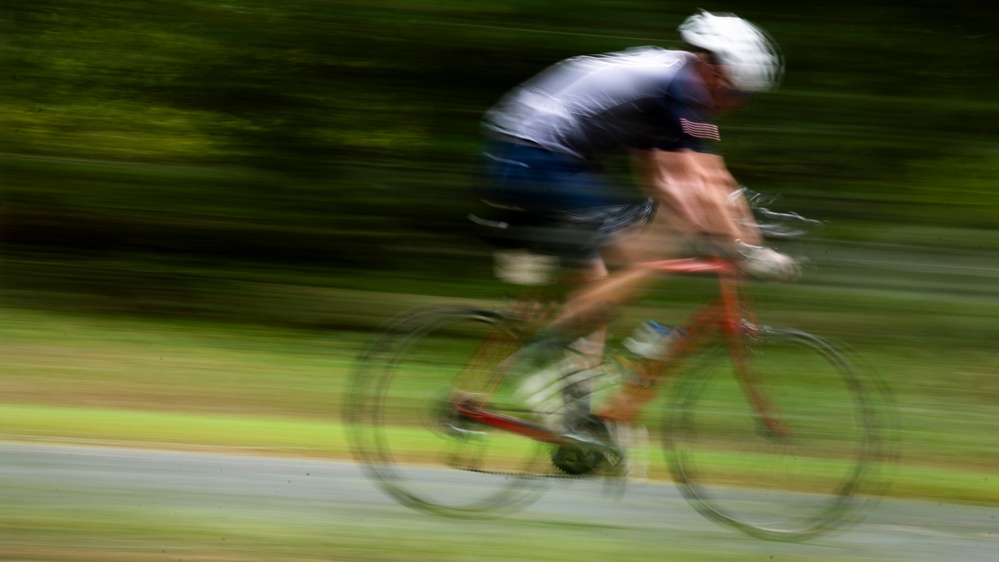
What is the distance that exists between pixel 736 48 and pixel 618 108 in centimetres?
41

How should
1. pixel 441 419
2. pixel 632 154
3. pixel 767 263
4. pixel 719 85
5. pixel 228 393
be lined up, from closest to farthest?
pixel 767 263, pixel 719 85, pixel 632 154, pixel 441 419, pixel 228 393

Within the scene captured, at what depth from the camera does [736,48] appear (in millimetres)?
4047

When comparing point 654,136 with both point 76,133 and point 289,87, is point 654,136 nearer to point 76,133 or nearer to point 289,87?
point 289,87

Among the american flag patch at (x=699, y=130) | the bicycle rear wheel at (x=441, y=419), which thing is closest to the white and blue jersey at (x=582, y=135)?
the american flag patch at (x=699, y=130)

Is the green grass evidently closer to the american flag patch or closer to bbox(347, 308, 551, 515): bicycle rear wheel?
bbox(347, 308, 551, 515): bicycle rear wheel

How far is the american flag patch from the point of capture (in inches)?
159

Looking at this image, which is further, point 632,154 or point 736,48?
point 632,154

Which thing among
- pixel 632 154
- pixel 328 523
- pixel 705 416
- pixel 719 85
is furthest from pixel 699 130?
pixel 328 523

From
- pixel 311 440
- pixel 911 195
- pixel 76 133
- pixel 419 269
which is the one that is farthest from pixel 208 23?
pixel 911 195

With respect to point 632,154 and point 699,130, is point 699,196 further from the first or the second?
point 632,154

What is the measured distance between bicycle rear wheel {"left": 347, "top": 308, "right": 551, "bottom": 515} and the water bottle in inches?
15.3

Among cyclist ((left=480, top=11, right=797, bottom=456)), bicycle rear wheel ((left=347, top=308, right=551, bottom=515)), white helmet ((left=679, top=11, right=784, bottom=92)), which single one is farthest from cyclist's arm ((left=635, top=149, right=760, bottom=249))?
bicycle rear wheel ((left=347, top=308, right=551, bottom=515))

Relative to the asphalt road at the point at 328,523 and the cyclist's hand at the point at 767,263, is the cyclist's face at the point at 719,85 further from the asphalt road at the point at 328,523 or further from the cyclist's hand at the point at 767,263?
the asphalt road at the point at 328,523

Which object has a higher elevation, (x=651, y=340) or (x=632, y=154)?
(x=632, y=154)
